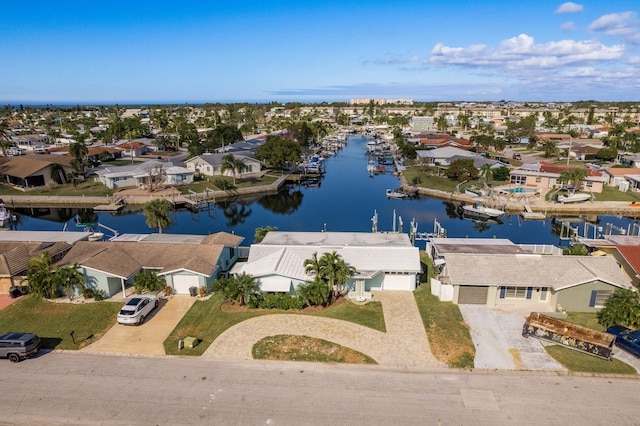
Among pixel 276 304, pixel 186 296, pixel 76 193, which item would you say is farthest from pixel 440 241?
pixel 76 193

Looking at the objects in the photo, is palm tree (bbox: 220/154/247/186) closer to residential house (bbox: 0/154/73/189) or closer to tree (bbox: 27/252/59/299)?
residential house (bbox: 0/154/73/189)

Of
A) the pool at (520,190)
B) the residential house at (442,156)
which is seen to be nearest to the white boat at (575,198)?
the pool at (520,190)

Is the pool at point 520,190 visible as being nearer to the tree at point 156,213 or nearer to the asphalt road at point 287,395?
the asphalt road at point 287,395

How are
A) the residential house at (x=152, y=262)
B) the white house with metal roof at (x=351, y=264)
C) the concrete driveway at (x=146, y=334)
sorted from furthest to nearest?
the residential house at (x=152, y=262)
the white house with metal roof at (x=351, y=264)
the concrete driveway at (x=146, y=334)

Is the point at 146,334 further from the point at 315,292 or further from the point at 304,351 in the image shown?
the point at 315,292

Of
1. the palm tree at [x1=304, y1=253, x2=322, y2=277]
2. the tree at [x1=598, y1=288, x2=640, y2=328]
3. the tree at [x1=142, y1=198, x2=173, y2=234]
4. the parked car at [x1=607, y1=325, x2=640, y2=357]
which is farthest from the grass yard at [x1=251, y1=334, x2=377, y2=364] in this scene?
the tree at [x1=142, y1=198, x2=173, y2=234]

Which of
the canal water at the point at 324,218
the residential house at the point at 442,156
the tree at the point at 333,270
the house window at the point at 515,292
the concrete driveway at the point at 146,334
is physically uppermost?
the residential house at the point at 442,156

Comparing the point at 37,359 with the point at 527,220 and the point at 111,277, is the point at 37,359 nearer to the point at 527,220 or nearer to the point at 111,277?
the point at 111,277
